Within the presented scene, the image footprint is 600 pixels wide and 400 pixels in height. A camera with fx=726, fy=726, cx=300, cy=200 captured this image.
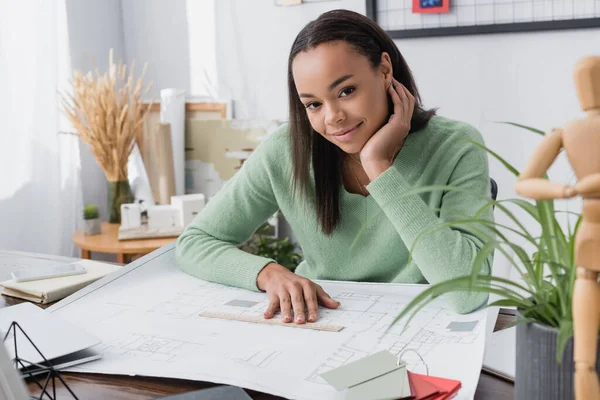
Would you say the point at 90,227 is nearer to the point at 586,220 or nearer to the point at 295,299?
the point at 295,299

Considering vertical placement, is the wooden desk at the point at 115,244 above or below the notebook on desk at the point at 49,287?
below

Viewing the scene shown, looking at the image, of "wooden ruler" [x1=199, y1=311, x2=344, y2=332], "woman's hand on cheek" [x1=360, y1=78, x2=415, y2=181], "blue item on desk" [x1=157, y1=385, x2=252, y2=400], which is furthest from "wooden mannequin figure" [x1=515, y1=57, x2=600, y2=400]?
"woman's hand on cheek" [x1=360, y1=78, x2=415, y2=181]

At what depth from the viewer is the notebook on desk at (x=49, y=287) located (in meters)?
1.28

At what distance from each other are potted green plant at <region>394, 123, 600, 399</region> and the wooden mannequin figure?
0.02 m

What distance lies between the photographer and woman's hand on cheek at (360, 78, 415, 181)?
130 centimetres

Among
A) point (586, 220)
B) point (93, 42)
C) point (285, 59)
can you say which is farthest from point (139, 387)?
point (93, 42)

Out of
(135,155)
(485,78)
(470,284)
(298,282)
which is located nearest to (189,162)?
(135,155)

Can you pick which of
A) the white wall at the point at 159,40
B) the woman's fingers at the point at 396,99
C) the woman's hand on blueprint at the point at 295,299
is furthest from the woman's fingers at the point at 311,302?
the white wall at the point at 159,40

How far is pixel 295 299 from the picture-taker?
1.14 m

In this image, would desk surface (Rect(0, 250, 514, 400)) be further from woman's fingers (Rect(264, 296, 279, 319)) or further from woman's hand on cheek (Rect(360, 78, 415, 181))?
woman's hand on cheek (Rect(360, 78, 415, 181))

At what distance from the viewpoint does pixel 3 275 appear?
1461mm

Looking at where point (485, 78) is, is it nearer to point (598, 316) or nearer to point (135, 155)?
point (135, 155)

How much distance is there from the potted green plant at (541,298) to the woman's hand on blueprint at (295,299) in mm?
482

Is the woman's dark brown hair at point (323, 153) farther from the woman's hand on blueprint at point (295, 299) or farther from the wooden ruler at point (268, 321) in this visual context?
the wooden ruler at point (268, 321)
